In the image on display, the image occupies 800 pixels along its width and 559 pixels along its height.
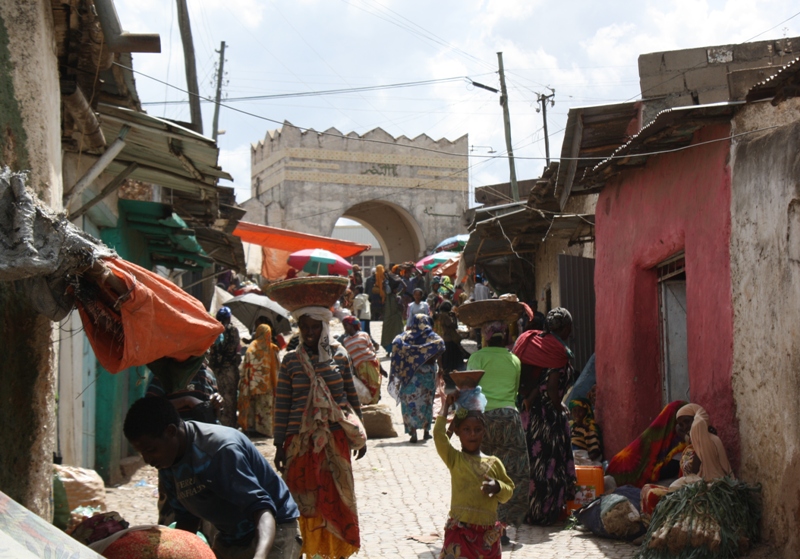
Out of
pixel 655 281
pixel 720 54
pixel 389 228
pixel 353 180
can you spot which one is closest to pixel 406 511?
pixel 655 281

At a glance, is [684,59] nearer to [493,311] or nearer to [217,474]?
[493,311]

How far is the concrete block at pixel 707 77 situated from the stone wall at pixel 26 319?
8561 mm

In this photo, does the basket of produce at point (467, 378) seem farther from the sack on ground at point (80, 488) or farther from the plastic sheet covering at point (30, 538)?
the plastic sheet covering at point (30, 538)

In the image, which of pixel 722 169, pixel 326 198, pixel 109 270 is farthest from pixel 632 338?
pixel 326 198

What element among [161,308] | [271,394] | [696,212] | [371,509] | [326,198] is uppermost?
[326,198]

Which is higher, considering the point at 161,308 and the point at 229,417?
the point at 161,308

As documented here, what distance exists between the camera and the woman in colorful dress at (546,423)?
7.95 meters

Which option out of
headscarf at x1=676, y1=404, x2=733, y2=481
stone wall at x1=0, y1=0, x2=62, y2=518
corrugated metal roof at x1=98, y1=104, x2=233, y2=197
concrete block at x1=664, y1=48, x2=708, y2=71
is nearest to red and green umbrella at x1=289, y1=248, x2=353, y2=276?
concrete block at x1=664, y1=48, x2=708, y2=71

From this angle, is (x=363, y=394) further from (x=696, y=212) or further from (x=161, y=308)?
(x=161, y=308)

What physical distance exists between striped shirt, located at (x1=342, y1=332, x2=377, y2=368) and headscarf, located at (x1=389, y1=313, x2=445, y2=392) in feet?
1.25

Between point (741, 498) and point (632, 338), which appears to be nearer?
point (741, 498)

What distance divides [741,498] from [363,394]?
4.29m

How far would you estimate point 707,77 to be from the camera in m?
11.6

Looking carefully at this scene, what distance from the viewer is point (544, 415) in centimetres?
814
